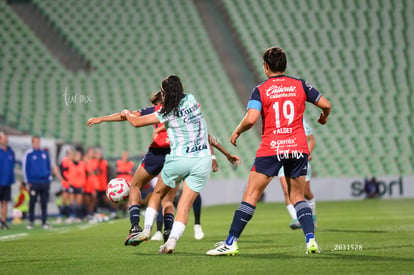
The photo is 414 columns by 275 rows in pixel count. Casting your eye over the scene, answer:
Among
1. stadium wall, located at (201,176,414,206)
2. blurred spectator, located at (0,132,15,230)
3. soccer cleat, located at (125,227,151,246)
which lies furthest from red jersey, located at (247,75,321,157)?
stadium wall, located at (201,176,414,206)

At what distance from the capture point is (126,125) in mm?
29453

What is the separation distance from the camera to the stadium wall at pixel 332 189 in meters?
27.5

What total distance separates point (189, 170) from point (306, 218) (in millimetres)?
1290

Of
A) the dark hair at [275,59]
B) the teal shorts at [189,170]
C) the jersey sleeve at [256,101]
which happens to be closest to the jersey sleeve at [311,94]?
the dark hair at [275,59]

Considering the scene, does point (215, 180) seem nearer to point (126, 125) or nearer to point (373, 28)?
point (126, 125)

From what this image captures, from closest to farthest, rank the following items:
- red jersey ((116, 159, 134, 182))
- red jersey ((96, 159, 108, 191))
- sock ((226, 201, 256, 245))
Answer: sock ((226, 201, 256, 245)) → red jersey ((116, 159, 134, 182)) → red jersey ((96, 159, 108, 191))

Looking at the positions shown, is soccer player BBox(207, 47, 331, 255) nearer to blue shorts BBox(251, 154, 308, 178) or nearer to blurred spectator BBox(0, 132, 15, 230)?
blue shorts BBox(251, 154, 308, 178)

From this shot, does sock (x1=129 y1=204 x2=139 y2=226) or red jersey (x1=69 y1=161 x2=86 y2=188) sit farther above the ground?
red jersey (x1=69 y1=161 x2=86 y2=188)

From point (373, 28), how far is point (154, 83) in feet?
36.4

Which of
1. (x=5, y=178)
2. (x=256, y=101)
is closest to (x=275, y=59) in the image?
(x=256, y=101)

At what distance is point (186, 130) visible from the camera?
297 inches

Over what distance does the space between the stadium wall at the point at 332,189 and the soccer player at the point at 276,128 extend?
19.7m

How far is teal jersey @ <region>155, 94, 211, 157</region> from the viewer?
7.52 meters

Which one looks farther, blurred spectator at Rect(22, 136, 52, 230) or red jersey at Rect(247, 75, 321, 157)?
blurred spectator at Rect(22, 136, 52, 230)
